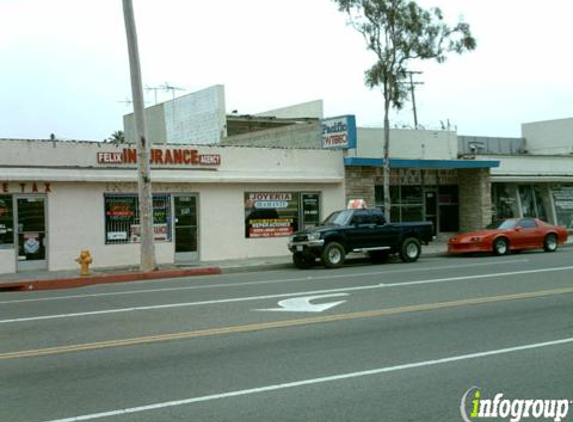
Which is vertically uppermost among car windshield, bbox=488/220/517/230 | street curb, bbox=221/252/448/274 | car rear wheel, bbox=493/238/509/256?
car windshield, bbox=488/220/517/230

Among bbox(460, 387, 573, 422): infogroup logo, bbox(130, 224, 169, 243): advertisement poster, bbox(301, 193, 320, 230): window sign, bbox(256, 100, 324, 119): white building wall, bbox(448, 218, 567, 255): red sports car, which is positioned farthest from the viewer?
bbox(256, 100, 324, 119): white building wall

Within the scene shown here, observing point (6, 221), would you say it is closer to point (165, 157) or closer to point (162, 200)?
point (162, 200)

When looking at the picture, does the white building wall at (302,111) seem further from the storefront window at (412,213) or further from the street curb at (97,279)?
the street curb at (97,279)

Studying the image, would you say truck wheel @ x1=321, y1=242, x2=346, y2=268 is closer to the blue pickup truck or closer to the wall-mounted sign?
the blue pickup truck

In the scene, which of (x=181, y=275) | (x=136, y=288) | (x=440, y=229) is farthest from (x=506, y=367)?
(x=440, y=229)

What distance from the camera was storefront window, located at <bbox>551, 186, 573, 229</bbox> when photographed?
32656mm

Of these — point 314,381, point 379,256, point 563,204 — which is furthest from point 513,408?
point 563,204

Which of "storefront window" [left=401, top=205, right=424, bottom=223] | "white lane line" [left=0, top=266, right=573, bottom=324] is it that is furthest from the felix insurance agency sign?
"white lane line" [left=0, top=266, right=573, bottom=324]

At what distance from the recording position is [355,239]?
67.5 ft

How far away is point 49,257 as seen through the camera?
20062 mm

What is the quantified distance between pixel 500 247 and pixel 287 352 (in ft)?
55.9

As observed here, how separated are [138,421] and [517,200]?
1119 inches

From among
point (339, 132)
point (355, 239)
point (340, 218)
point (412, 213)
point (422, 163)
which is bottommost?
point (355, 239)

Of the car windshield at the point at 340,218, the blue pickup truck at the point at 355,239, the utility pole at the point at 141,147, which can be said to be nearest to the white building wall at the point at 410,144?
the blue pickup truck at the point at 355,239
